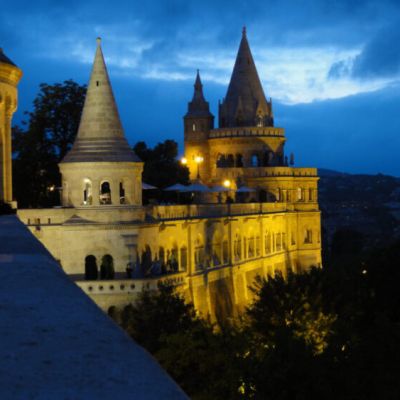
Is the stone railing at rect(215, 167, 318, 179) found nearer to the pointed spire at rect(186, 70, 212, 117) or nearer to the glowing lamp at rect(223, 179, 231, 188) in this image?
the glowing lamp at rect(223, 179, 231, 188)

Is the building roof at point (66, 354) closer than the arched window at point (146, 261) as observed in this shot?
Yes

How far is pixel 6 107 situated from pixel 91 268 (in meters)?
9.74

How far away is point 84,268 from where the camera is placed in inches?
1260

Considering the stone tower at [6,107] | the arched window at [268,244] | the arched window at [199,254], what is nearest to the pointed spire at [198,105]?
the arched window at [268,244]

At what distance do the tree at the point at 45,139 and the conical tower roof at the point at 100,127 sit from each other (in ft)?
40.7

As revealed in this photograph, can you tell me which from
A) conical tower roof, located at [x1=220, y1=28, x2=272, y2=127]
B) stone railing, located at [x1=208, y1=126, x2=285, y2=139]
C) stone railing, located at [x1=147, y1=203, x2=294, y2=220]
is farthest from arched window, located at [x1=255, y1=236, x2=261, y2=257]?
conical tower roof, located at [x1=220, y1=28, x2=272, y2=127]

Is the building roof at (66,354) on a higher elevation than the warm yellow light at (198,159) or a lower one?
lower

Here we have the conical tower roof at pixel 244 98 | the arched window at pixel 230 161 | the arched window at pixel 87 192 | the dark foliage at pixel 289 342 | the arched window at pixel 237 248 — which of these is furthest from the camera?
the conical tower roof at pixel 244 98

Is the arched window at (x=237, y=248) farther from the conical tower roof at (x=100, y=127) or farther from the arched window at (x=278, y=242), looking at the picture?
the conical tower roof at (x=100, y=127)

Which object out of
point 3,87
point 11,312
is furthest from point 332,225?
point 11,312

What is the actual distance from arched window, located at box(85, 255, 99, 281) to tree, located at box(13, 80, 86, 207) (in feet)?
46.5

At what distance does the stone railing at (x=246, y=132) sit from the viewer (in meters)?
64.9

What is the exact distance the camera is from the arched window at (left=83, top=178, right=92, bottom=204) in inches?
1297

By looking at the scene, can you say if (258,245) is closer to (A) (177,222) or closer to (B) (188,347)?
(A) (177,222)
